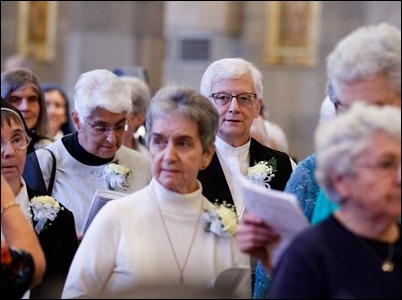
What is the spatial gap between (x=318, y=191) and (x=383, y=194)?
4.35 ft

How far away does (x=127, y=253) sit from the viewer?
523cm

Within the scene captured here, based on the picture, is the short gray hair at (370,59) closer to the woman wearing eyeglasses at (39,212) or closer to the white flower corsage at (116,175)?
the woman wearing eyeglasses at (39,212)

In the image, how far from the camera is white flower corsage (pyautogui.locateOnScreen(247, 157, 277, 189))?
274 inches

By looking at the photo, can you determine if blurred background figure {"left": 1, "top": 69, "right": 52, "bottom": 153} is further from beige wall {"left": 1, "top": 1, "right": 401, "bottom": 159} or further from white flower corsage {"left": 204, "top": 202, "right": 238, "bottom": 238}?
beige wall {"left": 1, "top": 1, "right": 401, "bottom": 159}

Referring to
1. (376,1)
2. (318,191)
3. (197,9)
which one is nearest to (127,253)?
(318,191)

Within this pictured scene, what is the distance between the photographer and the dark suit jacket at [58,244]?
5.99m

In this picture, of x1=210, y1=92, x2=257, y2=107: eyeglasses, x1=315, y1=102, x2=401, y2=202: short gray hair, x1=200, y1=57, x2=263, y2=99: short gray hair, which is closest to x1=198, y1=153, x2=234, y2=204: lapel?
x1=210, y1=92, x2=257, y2=107: eyeglasses

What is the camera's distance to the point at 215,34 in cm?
2284

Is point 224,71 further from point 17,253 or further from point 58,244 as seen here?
point 17,253

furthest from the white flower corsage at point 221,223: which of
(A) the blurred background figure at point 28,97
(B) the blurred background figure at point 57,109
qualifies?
(B) the blurred background figure at point 57,109

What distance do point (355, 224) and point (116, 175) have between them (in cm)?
309

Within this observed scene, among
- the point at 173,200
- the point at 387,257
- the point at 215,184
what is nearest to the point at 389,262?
the point at 387,257

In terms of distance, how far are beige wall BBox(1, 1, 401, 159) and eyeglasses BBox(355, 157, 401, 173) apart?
12.1 meters

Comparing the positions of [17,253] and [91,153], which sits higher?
[17,253]
